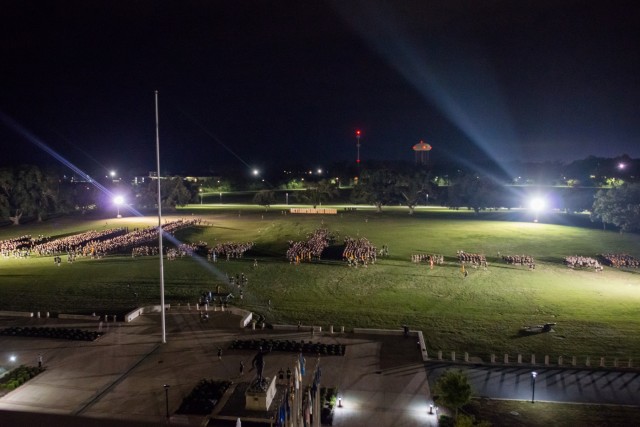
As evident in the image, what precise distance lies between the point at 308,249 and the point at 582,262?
85.1ft

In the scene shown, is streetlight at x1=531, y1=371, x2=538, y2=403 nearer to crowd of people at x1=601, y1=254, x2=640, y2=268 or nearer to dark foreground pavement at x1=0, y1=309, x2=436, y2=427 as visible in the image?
dark foreground pavement at x1=0, y1=309, x2=436, y2=427

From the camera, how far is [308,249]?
47312mm

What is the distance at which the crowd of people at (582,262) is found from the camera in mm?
41397

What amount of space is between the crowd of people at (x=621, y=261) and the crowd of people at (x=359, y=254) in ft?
72.2

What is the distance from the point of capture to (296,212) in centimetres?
8462

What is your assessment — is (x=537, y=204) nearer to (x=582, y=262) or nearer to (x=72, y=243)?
(x=582, y=262)

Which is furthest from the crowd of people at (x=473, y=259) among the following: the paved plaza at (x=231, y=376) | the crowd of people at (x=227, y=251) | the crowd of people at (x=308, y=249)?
the crowd of people at (x=227, y=251)

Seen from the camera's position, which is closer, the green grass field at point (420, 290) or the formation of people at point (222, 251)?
the green grass field at point (420, 290)

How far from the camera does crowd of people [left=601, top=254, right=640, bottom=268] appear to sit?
4216 cm

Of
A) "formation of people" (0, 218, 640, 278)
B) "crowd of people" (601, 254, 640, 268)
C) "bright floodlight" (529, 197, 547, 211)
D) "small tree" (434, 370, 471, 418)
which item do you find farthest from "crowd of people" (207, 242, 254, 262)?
"bright floodlight" (529, 197, 547, 211)

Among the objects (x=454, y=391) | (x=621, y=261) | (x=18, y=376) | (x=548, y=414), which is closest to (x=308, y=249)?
(x=621, y=261)

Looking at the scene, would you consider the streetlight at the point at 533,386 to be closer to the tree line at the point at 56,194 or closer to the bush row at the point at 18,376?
the bush row at the point at 18,376

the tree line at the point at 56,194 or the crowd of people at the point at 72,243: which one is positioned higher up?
the tree line at the point at 56,194

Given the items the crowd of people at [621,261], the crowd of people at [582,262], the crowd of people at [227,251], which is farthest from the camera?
the crowd of people at [227,251]
